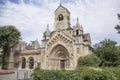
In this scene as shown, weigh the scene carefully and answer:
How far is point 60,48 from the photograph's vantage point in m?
44.2

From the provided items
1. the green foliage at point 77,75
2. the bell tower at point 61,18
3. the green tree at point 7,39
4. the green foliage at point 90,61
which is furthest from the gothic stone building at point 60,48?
the green foliage at point 77,75

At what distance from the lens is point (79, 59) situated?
39.2 metres

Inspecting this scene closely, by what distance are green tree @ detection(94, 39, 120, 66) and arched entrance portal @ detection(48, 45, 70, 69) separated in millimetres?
8786

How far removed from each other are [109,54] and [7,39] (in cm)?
2894

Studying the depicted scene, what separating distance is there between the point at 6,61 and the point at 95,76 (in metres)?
45.1

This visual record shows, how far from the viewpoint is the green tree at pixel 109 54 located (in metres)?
40.2

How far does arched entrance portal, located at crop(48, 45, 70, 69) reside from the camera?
44037mm

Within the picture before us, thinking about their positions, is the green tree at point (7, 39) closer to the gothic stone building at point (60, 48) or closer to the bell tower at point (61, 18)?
the gothic stone building at point (60, 48)

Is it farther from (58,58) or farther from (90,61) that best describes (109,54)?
(58,58)

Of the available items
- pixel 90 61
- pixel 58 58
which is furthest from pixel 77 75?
pixel 58 58

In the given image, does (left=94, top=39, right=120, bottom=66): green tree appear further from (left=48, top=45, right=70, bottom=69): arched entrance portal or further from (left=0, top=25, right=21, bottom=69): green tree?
(left=0, top=25, right=21, bottom=69): green tree

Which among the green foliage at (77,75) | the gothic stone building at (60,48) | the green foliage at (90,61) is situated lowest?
the green foliage at (77,75)

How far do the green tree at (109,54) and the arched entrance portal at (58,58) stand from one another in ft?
28.8

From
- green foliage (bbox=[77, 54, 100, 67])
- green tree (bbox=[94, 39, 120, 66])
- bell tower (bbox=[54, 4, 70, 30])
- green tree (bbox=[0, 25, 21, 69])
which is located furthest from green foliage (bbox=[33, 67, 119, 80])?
green tree (bbox=[0, 25, 21, 69])
